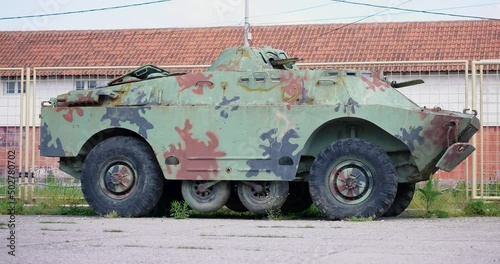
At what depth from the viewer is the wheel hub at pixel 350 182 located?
15031 millimetres

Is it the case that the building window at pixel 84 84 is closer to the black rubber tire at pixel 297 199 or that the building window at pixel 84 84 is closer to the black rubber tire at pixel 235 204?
the black rubber tire at pixel 235 204

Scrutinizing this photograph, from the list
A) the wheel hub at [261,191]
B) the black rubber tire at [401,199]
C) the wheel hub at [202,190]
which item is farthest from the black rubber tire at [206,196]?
the black rubber tire at [401,199]

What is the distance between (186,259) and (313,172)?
5.78 meters

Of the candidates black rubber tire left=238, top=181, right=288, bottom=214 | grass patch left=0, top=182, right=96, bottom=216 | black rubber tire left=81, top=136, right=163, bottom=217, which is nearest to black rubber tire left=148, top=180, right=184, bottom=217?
black rubber tire left=81, top=136, right=163, bottom=217

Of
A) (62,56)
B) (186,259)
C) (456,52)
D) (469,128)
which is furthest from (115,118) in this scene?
(62,56)

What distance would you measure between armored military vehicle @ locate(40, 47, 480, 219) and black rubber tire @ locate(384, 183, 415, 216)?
0.01 metres

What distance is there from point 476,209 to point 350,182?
7.37 feet

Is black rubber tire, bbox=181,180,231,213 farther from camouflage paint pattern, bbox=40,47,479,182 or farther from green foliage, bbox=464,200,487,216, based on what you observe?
green foliage, bbox=464,200,487,216

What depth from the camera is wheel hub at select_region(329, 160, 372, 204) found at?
1503 cm

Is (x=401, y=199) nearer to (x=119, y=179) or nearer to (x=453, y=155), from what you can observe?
(x=453, y=155)

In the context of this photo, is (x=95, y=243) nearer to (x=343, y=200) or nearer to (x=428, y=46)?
(x=343, y=200)

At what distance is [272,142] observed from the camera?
1552 cm

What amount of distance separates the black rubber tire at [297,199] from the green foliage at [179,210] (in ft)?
5.21

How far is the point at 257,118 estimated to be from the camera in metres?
15.6
